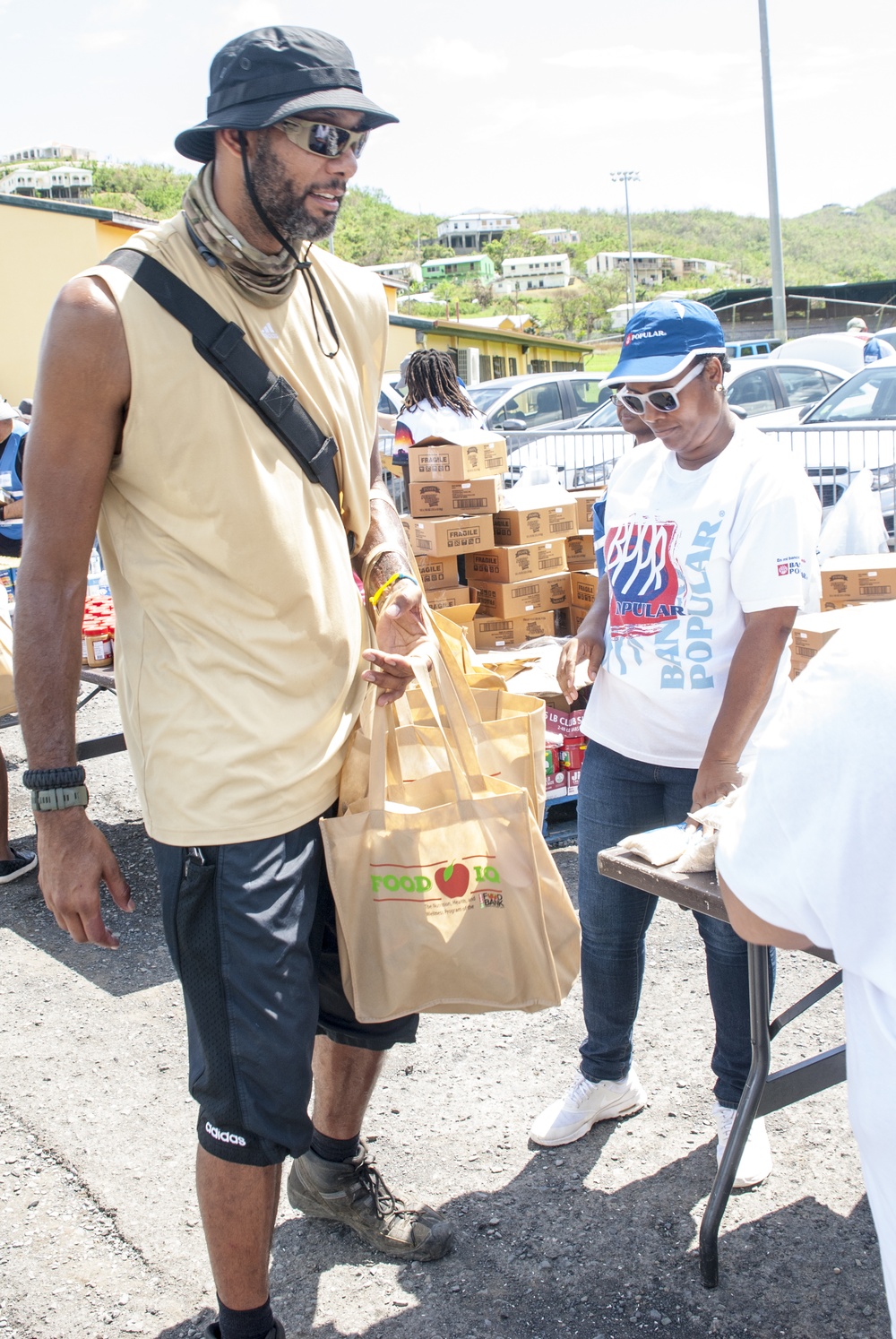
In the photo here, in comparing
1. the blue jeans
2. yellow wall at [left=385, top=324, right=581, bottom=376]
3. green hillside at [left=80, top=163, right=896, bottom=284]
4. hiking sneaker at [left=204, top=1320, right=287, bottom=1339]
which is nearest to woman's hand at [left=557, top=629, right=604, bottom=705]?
the blue jeans

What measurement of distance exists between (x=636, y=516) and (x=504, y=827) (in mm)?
946

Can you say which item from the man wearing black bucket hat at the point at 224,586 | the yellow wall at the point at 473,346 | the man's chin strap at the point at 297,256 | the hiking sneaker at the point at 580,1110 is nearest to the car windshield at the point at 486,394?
the yellow wall at the point at 473,346

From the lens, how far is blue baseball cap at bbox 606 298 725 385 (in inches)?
102

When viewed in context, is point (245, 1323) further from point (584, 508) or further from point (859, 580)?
point (584, 508)

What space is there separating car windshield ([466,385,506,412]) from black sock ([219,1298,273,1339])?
14.3 m

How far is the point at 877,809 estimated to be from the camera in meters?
1.11

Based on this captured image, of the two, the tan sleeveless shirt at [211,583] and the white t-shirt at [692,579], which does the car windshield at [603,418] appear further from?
the tan sleeveless shirt at [211,583]

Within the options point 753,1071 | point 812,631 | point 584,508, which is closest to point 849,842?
point 753,1071

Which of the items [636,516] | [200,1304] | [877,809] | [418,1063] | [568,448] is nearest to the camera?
[877,809]

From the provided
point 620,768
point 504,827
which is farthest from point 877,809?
point 620,768

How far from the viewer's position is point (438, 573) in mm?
6227

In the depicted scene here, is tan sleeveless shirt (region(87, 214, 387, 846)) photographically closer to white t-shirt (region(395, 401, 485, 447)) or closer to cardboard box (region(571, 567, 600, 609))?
cardboard box (region(571, 567, 600, 609))

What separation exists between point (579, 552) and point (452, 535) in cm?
84

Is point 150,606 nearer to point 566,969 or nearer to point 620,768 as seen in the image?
point 566,969
